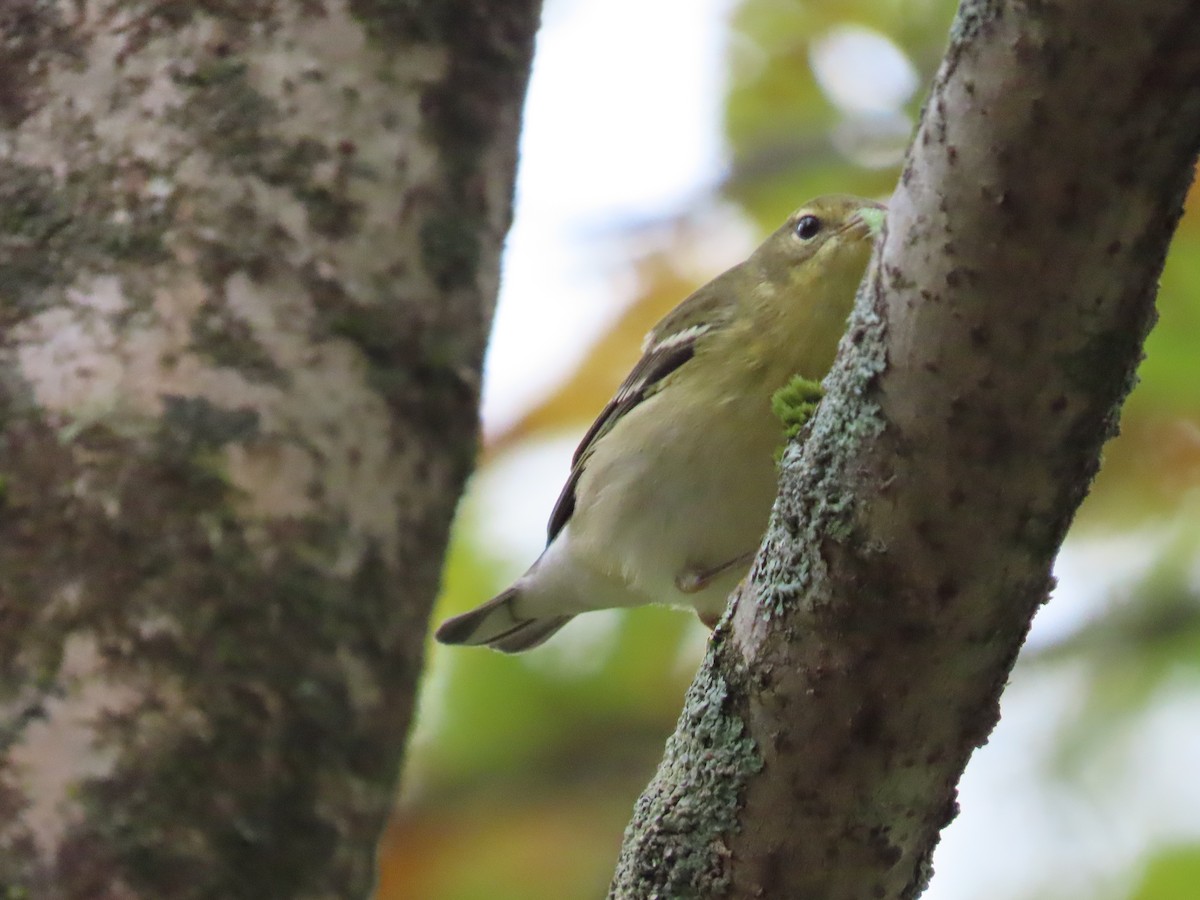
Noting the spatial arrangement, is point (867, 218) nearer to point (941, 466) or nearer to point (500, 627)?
point (500, 627)

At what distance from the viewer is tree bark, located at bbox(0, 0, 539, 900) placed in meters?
1.79

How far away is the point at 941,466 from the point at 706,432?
1832mm

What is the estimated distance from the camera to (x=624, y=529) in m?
3.55

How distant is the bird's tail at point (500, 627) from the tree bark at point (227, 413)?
1905 mm

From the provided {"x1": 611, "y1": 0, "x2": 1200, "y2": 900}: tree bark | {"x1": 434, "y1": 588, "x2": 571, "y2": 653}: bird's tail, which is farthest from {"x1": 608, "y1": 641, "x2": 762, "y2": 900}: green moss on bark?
{"x1": 434, "y1": 588, "x2": 571, "y2": 653}: bird's tail

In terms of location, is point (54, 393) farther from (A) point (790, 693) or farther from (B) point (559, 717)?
(B) point (559, 717)

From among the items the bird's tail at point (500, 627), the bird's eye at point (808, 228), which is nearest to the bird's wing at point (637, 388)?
the bird's tail at point (500, 627)

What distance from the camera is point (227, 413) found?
2.01m

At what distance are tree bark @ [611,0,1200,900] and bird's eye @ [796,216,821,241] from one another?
210 centimetres

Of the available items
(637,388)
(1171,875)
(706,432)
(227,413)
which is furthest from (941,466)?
(1171,875)

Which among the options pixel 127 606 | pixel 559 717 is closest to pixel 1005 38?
pixel 127 606

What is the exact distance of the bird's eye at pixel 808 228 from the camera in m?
3.64

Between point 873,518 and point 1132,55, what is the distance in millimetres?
547

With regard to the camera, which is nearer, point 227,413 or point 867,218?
point 227,413
